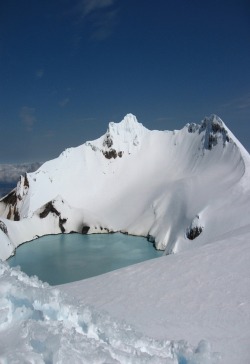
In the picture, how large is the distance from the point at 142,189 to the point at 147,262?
5845cm

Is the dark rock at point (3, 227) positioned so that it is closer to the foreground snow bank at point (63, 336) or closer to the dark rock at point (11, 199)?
the dark rock at point (11, 199)

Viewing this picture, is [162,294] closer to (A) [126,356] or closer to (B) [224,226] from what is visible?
(A) [126,356]

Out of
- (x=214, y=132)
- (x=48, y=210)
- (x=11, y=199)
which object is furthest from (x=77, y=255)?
(x=214, y=132)

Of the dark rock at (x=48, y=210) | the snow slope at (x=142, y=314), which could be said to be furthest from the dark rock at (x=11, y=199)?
the snow slope at (x=142, y=314)

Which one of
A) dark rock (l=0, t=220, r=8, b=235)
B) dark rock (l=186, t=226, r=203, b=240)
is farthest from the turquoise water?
dark rock (l=186, t=226, r=203, b=240)

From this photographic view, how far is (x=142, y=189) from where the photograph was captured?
244ft

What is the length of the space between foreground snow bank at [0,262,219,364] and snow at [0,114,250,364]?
2cm

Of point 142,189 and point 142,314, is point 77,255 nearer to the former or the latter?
point 142,189

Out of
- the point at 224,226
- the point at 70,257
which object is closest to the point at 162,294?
the point at 224,226

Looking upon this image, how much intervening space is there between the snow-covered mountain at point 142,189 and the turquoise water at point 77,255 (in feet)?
6.82

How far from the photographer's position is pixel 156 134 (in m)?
87.6

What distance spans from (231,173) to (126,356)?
5238 cm

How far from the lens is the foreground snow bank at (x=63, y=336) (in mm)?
6297

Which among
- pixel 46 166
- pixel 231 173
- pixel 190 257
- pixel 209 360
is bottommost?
pixel 209 360
